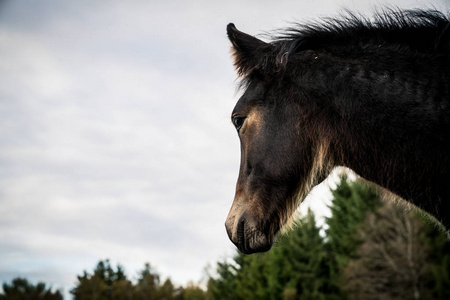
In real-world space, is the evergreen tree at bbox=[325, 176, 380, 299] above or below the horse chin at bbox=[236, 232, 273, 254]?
above

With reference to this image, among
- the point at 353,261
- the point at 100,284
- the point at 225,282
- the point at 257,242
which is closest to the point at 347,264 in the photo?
the point at 353,261

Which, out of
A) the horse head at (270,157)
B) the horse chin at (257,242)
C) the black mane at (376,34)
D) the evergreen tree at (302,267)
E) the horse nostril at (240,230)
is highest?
the evergreen tree at (302,267)

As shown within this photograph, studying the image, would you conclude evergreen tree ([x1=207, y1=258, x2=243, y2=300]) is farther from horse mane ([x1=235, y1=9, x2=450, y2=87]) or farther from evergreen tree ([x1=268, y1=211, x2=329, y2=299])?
horse mane ([x1=235, y1=9, x2=450, y2=87])

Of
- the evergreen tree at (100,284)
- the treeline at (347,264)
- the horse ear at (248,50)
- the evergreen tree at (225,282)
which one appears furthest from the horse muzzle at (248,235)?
the evergreen tree at (100,284)

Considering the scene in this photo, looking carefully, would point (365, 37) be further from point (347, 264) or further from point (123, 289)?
point (123, 289)

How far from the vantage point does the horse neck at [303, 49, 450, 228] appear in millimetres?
2602

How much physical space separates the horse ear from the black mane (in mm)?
135

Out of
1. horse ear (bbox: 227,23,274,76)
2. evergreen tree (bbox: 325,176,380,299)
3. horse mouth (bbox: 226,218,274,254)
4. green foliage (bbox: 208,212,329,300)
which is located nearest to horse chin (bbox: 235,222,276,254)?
horse mouth (bbox: 226,218,274,254)

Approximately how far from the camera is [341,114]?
9.56 ft

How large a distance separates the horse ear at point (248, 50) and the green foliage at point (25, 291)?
5537 cm

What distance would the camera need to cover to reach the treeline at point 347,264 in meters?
30.5

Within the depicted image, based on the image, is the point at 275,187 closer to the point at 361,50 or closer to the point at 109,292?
the point at 361,50

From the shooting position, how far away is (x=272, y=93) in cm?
326

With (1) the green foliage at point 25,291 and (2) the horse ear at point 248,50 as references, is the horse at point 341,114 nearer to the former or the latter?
(2) the horse ear at point 248,50
